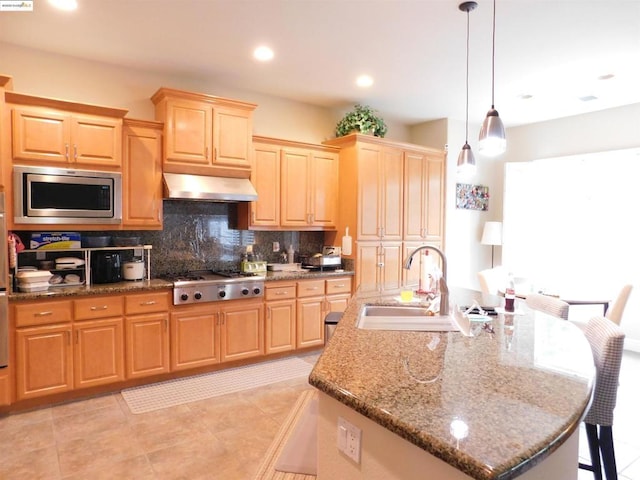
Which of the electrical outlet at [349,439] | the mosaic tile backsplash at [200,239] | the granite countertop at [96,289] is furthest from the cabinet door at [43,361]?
the electrical outlet at [349,439]

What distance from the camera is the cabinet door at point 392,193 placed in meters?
4.86

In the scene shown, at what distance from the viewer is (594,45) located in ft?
10.9

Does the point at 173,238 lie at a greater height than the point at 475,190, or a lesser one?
lesser

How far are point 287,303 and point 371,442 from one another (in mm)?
3131

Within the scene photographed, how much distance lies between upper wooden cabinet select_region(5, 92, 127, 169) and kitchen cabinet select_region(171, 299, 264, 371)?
1473mm

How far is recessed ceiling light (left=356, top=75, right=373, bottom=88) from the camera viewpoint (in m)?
4.09

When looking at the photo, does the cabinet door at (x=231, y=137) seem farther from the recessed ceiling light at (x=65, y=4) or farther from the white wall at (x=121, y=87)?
the recessed ceiling light at (x=65, y=4)

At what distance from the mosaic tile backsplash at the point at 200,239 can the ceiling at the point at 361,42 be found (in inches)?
52.6

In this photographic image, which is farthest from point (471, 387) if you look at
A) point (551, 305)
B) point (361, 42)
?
point (361, 42)

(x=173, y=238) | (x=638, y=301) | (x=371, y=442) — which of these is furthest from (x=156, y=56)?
(x=638, y=301)

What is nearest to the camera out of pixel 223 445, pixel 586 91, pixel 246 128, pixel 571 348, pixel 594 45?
pixel 571 348

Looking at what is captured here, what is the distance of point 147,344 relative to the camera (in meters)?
3.52

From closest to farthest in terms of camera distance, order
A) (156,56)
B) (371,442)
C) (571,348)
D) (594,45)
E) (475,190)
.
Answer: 1. (371,442)
2. (571,348)
3. (594,45)
4. (156,56)
5. (475,190)

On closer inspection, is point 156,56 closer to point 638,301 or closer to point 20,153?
point 20,153
